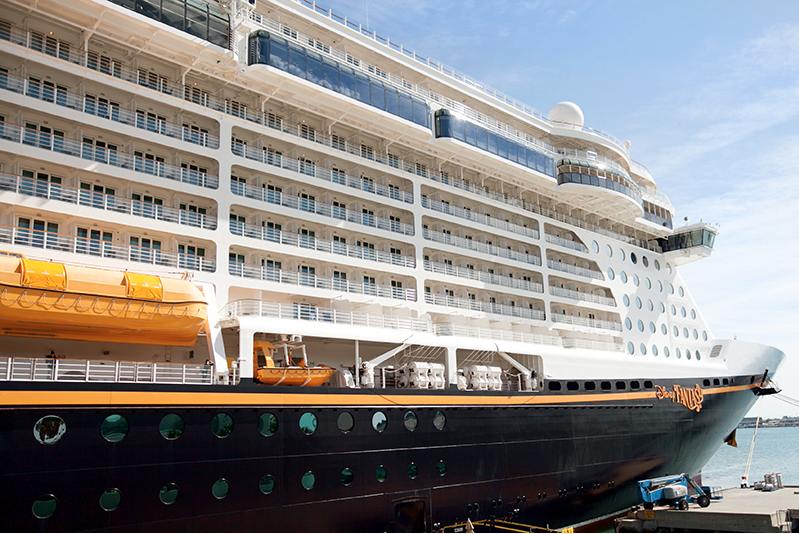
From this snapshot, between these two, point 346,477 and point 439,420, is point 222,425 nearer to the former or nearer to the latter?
point 346,477

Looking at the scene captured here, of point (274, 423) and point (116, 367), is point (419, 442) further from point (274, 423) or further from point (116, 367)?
point (116, 367)

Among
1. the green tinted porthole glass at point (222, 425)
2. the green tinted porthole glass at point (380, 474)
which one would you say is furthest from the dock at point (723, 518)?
the green tinted porthole glass at point (222, 425)

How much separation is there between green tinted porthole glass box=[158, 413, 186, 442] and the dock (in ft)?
58.0

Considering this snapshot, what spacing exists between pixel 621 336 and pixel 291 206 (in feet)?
60.7

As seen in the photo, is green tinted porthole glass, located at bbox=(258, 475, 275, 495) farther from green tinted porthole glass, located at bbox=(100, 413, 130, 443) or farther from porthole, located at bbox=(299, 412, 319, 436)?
green tinted porthole glass, located at bbox=(100, 413, 130, 443)

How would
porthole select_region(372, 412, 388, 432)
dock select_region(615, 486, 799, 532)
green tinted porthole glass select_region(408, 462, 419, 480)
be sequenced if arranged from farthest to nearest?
dock select_region(615, 486, 799, 532)
green tinted porthole glass select_region(408, 462, 419, 480)
porthole select_region(372, 412, 388, 432)

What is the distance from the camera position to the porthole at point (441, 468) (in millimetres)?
18891

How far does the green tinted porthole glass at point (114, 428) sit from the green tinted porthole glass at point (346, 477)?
5834 millimetres

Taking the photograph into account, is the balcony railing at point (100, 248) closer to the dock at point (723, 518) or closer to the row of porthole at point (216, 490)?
the row of porthole at point (216, 490)

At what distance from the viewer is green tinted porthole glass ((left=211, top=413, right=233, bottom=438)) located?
1488 centimetres

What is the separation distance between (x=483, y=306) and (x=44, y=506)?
1712cm

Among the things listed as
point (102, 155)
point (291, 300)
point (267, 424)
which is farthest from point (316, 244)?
point (267, 424)

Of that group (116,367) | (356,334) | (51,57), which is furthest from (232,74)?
(116,367)

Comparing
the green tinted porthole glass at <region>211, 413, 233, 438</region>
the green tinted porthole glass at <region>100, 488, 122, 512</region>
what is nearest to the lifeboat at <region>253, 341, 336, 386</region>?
the green tinted porthole glass at <region>211, 413, 233, 438</region>
